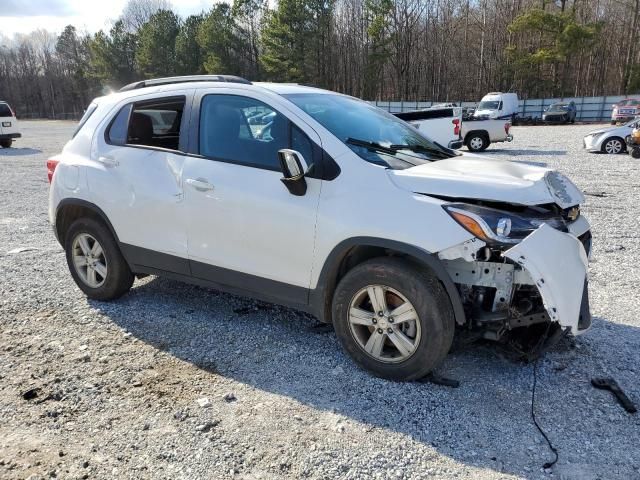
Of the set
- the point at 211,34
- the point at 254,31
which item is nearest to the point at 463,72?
the point at 254,31

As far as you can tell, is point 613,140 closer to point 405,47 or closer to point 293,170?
point 293,170

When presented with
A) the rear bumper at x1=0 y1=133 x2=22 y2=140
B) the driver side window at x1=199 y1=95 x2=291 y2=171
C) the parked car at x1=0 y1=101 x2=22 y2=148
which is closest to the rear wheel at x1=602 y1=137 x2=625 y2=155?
the driver side window at x1=199 y1=95 x2=291 y2=171

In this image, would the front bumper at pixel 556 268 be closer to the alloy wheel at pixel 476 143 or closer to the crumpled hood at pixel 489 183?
the crumpled hood at pixel 489 183

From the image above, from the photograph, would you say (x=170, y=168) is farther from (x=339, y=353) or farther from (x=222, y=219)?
(x=339, y=353)

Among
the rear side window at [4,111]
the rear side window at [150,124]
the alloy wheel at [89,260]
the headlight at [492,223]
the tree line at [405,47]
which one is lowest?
the alloy wheel at [89,260]

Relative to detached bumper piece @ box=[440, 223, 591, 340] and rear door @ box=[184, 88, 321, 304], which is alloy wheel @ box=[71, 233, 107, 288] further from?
detached bumper piece @ box=[440, 223, 591, 340]

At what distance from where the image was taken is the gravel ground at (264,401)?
273 centimetres

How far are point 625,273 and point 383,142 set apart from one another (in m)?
3.42

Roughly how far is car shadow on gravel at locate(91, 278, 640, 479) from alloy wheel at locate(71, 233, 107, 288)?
1.13ft

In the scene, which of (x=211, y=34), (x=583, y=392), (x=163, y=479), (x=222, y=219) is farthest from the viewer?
(x=211, y=34)

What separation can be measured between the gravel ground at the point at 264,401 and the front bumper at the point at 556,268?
65 cm

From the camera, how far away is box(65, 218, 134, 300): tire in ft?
15.3

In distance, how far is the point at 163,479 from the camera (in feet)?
8.57

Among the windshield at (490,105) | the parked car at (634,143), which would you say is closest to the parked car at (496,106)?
the windshield at (490,105)
